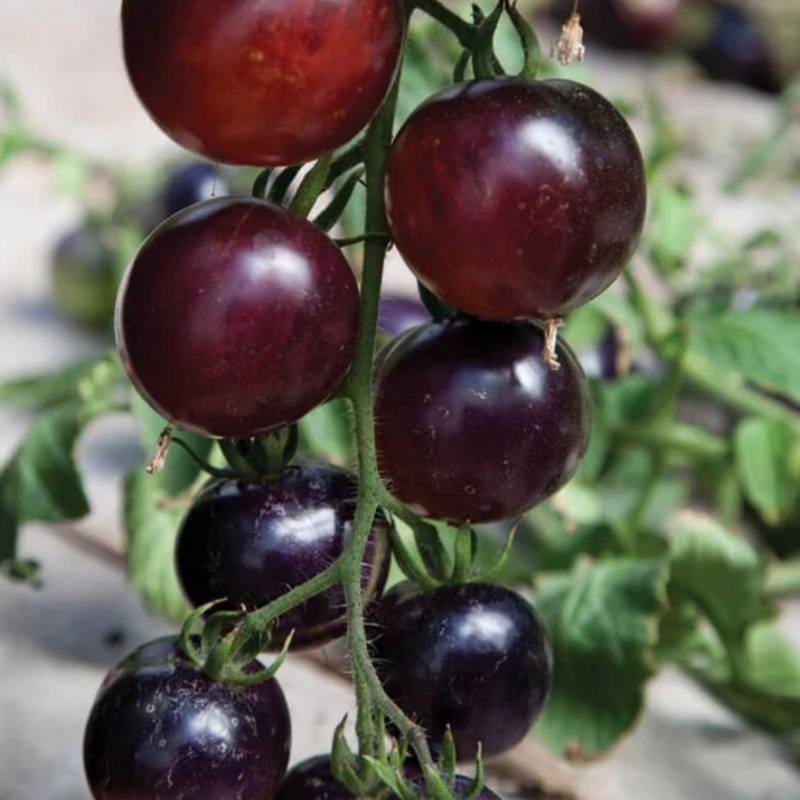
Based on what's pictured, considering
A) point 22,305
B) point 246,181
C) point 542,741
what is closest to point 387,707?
point 542,741

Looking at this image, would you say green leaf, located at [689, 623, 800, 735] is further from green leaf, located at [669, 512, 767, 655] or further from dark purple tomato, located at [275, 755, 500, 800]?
dark purple tomato, located at [275, 755, 500, 800]

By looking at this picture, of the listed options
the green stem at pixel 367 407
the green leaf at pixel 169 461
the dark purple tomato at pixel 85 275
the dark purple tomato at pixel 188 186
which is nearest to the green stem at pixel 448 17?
the green stem at pixel 367 407

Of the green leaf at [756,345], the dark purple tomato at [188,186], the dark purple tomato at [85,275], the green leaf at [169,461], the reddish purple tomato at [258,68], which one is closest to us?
the reddish purple tomato at [258,68]

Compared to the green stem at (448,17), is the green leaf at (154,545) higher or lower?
lower

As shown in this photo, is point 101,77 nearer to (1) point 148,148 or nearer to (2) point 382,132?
(1) point 148,148

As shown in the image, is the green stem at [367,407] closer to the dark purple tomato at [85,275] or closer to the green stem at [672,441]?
the green stem at [672,441]

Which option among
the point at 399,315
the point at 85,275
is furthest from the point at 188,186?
the point at 399,315

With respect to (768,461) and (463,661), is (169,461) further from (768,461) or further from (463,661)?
(768,461)
